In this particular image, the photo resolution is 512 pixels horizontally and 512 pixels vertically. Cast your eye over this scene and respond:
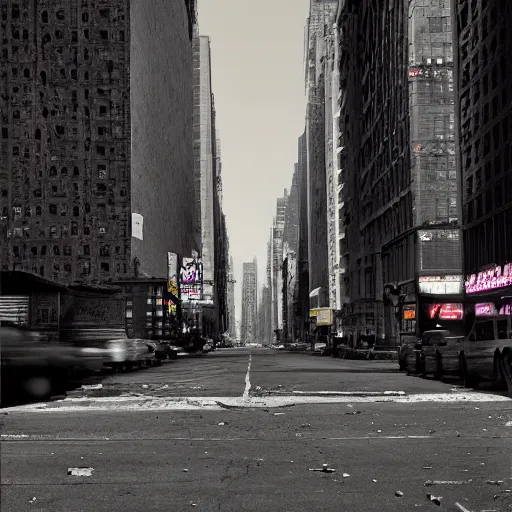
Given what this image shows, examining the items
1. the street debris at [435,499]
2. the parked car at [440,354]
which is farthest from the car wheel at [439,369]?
the street debris at [435,499]

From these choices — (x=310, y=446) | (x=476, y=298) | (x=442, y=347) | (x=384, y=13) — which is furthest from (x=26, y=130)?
(x=310, y=446)

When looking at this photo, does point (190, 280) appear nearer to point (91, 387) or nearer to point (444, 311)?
point (444, 311)

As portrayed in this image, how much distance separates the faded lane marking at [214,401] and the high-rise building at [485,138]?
139 ft

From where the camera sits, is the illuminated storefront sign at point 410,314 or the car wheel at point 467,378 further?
the illuminated storefront sign at point 410,314

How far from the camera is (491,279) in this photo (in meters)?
62.1

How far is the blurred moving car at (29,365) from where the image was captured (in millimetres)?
16812

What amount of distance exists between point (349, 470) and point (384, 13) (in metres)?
96.7

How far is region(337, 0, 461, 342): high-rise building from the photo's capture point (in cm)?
7606

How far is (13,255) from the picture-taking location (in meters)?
107

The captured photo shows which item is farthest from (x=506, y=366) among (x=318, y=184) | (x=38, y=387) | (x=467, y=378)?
(x=318, y=184)

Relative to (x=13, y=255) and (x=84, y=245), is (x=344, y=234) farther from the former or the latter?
(x=13, y=255)

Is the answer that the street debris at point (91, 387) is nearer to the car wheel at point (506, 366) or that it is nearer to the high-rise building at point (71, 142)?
the car wheel at point (506, 366)

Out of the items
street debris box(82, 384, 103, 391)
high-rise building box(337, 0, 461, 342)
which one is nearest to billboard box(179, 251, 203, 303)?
high-rise building box(337, 0, 461, 342)

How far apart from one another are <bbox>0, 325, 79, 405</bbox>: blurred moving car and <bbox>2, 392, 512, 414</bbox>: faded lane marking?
2.93 feet
